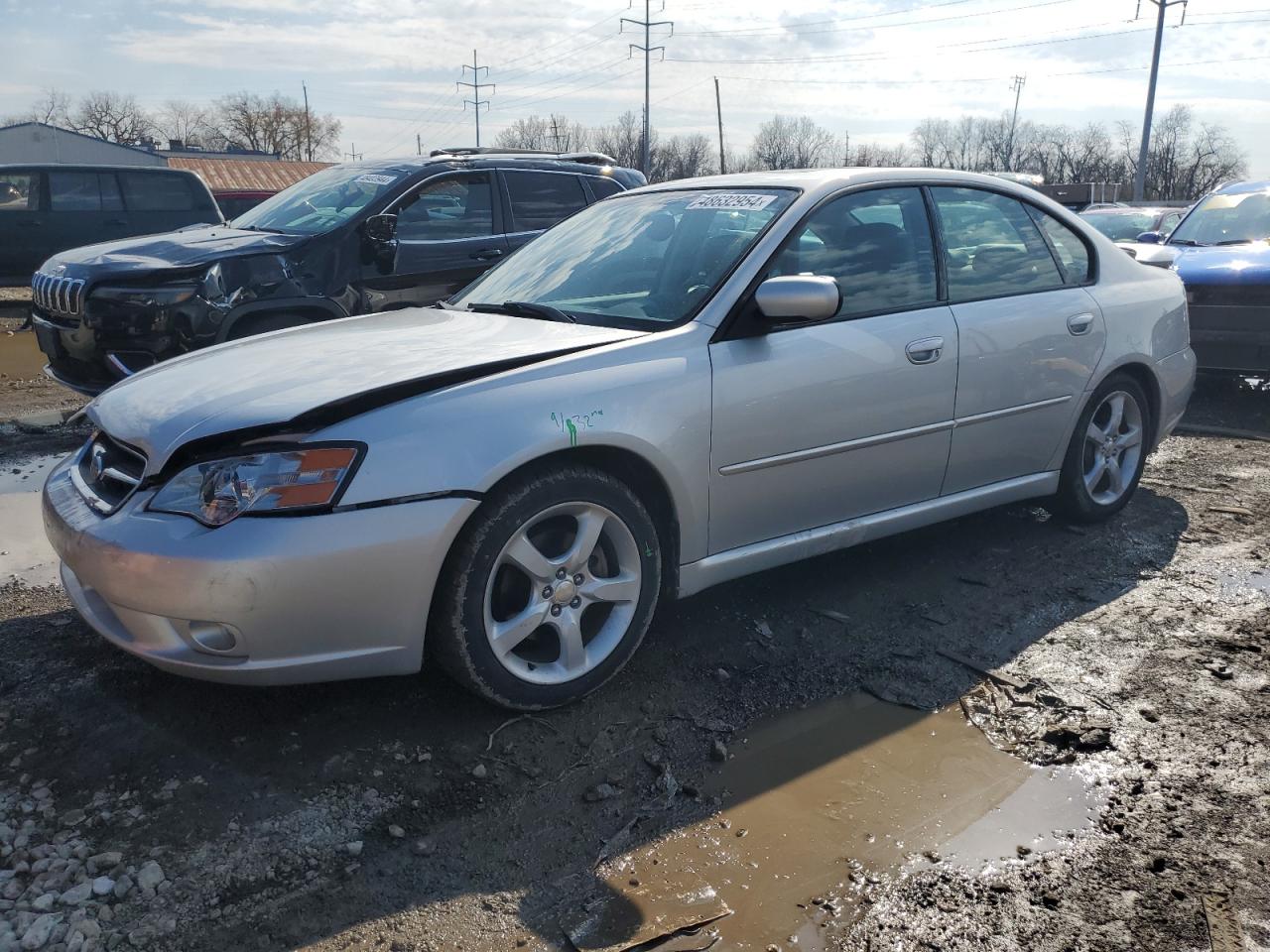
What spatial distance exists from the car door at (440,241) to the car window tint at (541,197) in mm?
163

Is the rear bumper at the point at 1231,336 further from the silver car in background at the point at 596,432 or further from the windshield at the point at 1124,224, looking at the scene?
the windshield at the point at 1124,224

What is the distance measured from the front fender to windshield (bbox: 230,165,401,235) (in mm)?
4118

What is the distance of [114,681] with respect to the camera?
130 inches

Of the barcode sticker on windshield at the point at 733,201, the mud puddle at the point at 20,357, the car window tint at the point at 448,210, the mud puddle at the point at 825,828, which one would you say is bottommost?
the mud puddle at the point at 20,357

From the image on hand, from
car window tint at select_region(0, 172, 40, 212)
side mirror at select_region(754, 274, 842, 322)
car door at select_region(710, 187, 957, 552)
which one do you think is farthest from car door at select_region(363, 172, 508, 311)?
car window tint at select_region(0, 172, 40, 212)

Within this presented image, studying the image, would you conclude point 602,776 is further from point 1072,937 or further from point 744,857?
point 1072,937

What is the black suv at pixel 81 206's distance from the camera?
46.3 feet

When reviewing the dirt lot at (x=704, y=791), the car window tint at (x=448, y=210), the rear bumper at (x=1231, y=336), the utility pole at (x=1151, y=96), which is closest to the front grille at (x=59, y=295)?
the car window tint at (x=448, y=210)

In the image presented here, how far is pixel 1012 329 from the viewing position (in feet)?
13.9

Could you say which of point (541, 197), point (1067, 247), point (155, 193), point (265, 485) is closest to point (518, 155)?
point (541, 197)

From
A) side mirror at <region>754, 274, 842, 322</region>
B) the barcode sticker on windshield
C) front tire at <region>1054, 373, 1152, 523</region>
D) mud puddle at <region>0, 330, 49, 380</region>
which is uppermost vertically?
the barcode sticker on windshield

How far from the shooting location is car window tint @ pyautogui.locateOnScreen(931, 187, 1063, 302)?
165 inches

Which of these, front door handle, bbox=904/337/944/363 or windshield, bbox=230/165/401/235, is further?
windshield, bbox=230/165/401/235

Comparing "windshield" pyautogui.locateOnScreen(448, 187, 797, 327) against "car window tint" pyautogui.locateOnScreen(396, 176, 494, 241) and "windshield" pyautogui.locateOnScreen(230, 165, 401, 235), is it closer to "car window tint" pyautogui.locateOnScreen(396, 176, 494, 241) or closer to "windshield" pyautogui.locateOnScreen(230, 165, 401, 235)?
"car window tint" pyautogui.locateOnScreen(396, 176, 494, 241)
